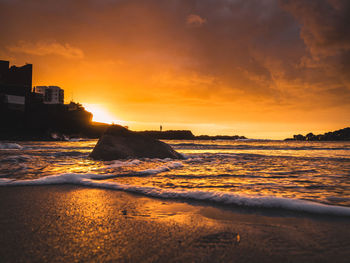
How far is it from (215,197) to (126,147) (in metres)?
5.19

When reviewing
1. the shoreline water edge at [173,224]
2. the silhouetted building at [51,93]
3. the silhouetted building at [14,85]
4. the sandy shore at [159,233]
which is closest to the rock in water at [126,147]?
the shoreline water edge at [173,224]

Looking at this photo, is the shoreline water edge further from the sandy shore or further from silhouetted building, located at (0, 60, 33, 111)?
silhouetted building, located at (0, 60, 33, 111)

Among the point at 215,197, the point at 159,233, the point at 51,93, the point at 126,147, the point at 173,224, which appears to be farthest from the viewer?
the point at 51,93

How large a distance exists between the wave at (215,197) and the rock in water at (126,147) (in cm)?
332

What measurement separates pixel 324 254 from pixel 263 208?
92 cm

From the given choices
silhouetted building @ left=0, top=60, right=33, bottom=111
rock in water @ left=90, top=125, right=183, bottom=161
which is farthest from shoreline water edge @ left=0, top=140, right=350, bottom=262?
silhouetted building @ left=0, top=60, right=33, bottom=111

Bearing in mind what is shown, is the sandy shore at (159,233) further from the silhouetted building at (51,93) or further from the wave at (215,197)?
the silhouetted building at (51,93)

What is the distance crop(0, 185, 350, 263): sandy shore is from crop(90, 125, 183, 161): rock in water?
14.8 ft

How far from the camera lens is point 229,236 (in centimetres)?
146

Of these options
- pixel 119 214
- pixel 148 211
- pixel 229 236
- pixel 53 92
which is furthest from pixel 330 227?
pixel 53 92

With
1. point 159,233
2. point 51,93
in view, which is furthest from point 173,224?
point 51,93

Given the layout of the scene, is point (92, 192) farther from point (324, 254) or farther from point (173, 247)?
point (324, 254)

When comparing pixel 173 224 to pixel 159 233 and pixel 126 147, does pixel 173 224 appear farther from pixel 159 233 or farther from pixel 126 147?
pixel 126 147

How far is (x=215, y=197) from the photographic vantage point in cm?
243
